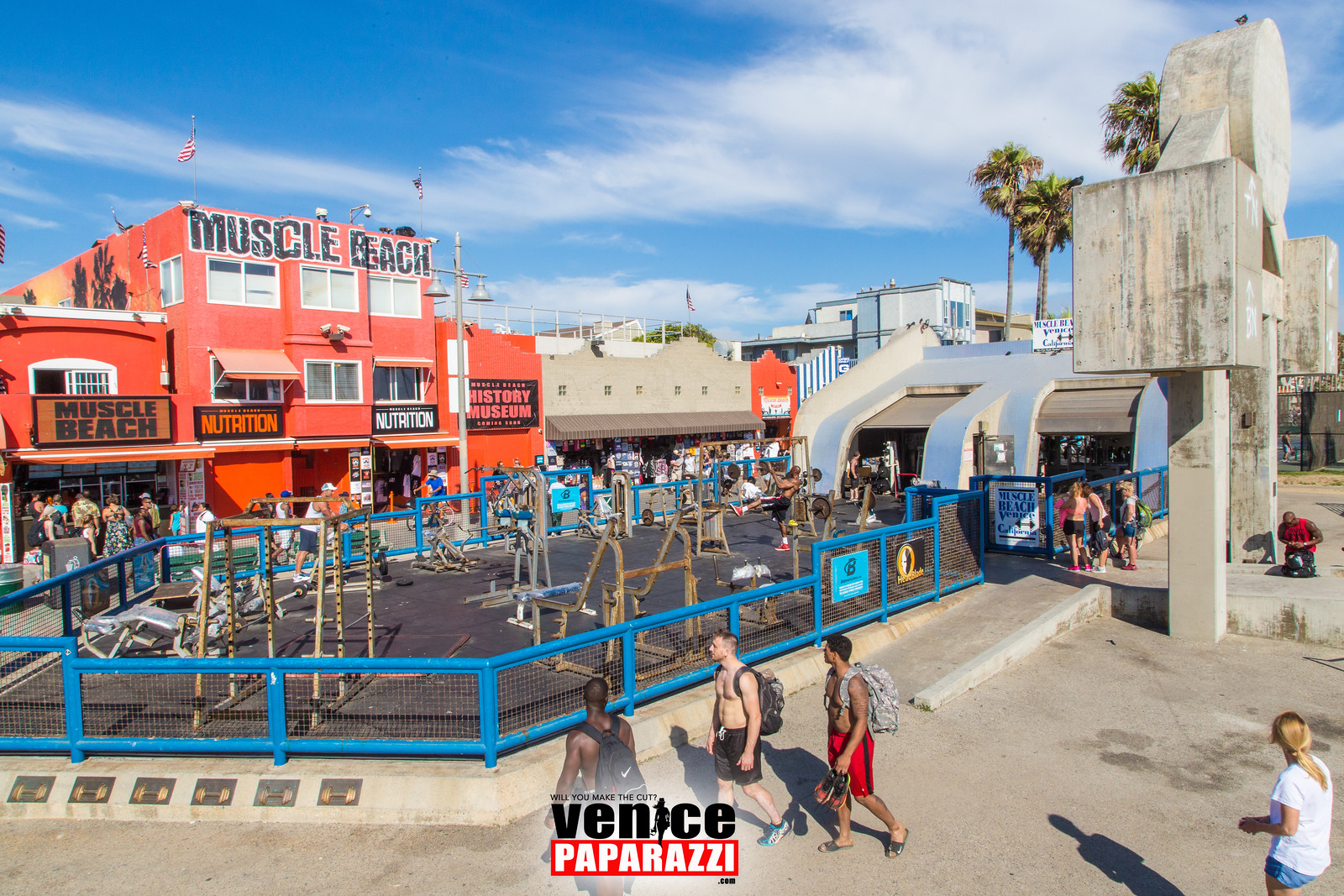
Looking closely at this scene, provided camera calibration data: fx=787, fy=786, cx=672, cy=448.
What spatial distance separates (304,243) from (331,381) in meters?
4.14

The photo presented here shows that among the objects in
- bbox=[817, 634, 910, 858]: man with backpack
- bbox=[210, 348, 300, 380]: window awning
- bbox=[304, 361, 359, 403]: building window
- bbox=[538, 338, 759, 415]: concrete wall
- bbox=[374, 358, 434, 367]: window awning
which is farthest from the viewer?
bbox=[538, 338, 759, 415]: concrete wall

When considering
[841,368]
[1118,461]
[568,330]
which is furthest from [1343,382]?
[568,330]

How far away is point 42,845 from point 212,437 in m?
17.3

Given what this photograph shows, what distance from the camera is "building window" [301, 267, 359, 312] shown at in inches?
912

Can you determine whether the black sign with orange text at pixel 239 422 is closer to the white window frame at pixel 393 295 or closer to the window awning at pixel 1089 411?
the white window frame at pixel 393 295

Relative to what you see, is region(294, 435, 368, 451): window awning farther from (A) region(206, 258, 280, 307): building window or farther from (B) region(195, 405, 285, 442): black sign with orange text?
(A) region(206, 258, 280, 307): building window

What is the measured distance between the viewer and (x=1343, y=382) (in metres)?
41.5

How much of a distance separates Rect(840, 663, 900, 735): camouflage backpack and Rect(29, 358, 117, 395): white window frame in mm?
21874

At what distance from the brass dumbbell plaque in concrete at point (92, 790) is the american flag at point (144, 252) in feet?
65.9

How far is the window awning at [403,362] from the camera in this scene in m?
24.5

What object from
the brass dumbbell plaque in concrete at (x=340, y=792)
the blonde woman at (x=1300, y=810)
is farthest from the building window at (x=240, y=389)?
the blonde woman at (x=1300, y=810)

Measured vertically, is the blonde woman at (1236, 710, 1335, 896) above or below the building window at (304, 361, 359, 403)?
below

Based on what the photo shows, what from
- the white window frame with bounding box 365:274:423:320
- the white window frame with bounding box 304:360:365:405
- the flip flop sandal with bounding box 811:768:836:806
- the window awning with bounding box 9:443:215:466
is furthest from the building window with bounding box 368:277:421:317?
the flip flop sandal with bounding box 811:768:836:806

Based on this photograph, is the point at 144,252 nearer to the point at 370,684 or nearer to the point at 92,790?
the point at 370,684
